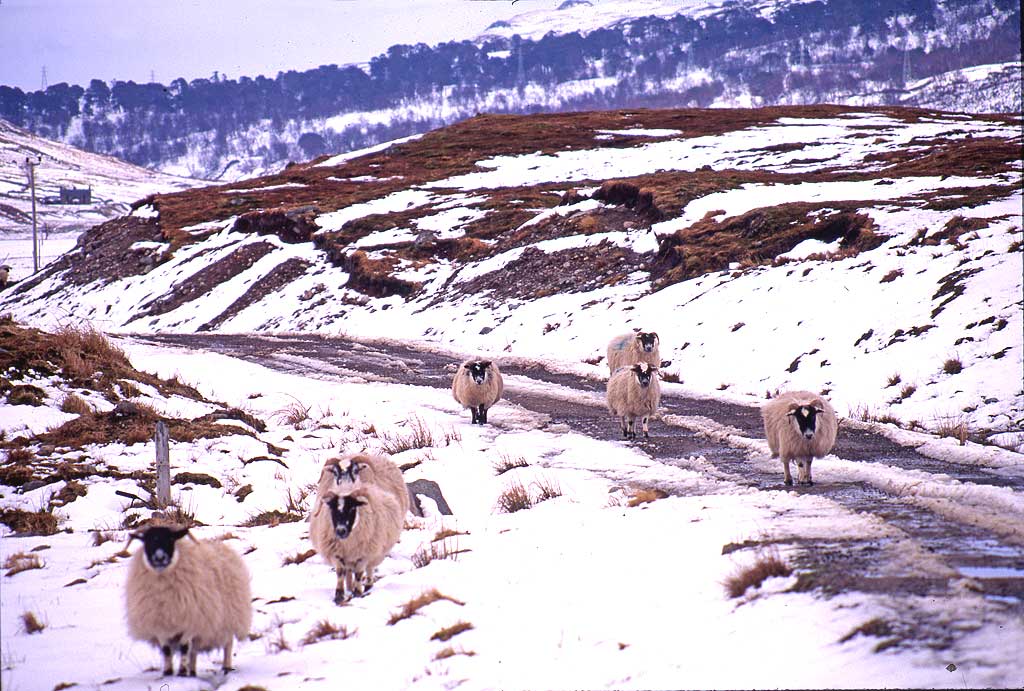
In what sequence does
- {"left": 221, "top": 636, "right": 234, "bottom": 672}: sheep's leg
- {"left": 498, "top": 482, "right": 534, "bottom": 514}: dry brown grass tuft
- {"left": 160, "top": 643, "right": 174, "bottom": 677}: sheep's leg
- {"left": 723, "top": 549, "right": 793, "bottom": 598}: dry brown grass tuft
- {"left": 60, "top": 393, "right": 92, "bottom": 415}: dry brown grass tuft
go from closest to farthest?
{"left": 723, "top": 549, "right": 793, "bottom": 598}: dry brown grass tuft, {"left": 160, "top": 643, "right": 174, "bottom": 677}: sheep's leg, {"left": 221, "top": 636, "right": 234, "bottom": 672}: sheep's leg, {"left": 498, "top": 482, "right": 534, "bottom": 514}: dry brown grass tuft, {"left": 60, "top": 393, "right": 92, "bottom": 415}: dry brown grass tuft

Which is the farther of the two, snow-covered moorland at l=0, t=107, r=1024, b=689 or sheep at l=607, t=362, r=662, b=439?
sheep at l=607, t=362, r=662, b=439

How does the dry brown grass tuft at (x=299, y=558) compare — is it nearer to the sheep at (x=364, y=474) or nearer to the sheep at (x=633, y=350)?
the sheep at (x=364, y=474)

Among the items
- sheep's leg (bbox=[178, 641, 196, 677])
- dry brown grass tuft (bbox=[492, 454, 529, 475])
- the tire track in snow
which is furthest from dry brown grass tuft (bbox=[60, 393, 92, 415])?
sheep's leg (bbox=[178, 641, 196, 677])

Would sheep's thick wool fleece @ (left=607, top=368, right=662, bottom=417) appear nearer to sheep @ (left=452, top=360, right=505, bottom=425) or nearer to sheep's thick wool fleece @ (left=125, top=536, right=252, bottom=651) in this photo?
sheep @ (left=452, top=360, right=505, bottom=425)

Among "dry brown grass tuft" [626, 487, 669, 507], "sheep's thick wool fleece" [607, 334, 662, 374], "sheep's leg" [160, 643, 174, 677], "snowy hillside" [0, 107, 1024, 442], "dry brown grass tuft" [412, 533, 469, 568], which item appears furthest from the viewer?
"sheep's thick wool fleece" [607, 334, 662, 374]

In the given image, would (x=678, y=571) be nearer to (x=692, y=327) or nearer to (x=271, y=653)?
(x=271, y=653)

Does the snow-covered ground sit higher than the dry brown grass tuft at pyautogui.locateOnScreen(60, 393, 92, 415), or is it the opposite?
the dry brown grass tuft at pyautogui.locateOnScreen(60, 393, 92, 415)

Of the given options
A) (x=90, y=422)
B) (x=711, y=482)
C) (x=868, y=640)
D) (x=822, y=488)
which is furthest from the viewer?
(x=90, y=422)

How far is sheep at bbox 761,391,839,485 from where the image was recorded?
35.5ft

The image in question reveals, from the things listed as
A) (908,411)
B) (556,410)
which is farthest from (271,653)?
(908,411)

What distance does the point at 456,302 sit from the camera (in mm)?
34375

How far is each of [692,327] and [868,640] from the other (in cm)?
1873

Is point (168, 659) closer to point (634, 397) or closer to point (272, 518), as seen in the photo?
point (272, 518)

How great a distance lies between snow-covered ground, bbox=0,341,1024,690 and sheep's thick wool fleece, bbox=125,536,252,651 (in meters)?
0.35
